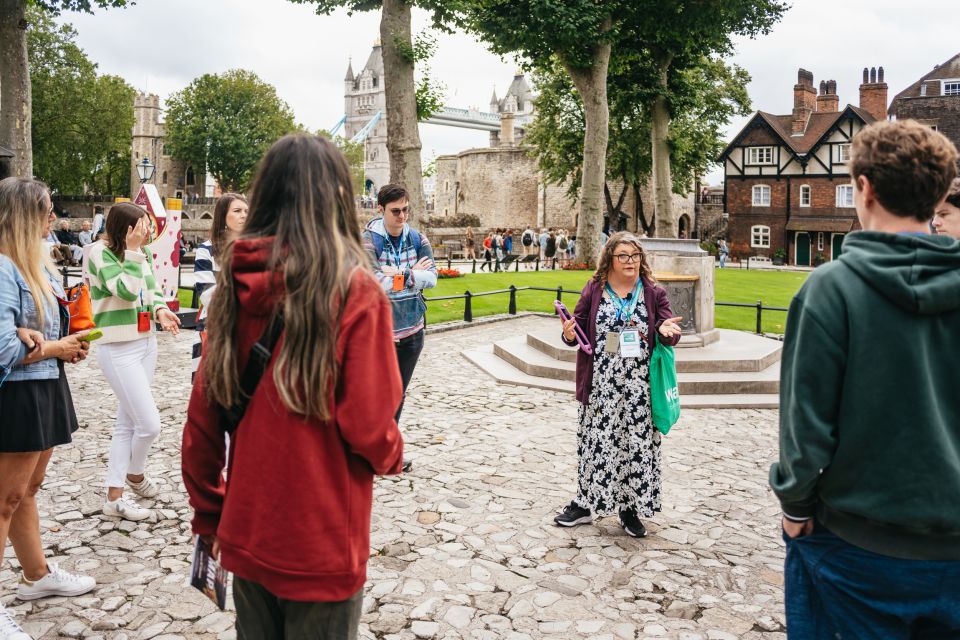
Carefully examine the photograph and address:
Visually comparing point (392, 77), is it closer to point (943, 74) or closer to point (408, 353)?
point (408, 353)

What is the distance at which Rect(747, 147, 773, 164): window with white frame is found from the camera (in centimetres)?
4875

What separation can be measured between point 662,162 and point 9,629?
80.8 feet

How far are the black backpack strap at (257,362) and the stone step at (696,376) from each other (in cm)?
794

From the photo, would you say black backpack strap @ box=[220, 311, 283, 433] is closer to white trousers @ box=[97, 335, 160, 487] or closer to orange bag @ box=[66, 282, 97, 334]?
orange bag @ box=[66, 282, 97, 334]

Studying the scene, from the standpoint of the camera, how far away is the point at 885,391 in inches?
82.1

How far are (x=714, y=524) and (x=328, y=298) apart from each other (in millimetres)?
4189

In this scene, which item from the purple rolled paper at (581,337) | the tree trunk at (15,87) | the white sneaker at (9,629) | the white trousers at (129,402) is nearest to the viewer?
the white sneaker at (9,629)

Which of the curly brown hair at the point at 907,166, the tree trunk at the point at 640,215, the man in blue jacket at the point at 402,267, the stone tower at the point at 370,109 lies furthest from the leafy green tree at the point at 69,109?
the stone tower at the point at 370,109

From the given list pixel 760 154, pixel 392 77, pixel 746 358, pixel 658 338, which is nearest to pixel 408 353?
pixel 658 338

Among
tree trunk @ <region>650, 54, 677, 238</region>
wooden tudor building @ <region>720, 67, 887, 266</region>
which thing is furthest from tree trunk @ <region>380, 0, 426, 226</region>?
wooden tudor building @ <region>720, 67, 887, 266</region>

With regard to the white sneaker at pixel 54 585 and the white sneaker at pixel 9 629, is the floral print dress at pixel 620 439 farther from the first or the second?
the white sneaker at pixel 9 629

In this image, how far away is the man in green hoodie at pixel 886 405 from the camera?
6.72ft

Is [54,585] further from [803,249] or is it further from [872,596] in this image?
[803,249]

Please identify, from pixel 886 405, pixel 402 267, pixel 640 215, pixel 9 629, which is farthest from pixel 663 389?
pixel 640 215
